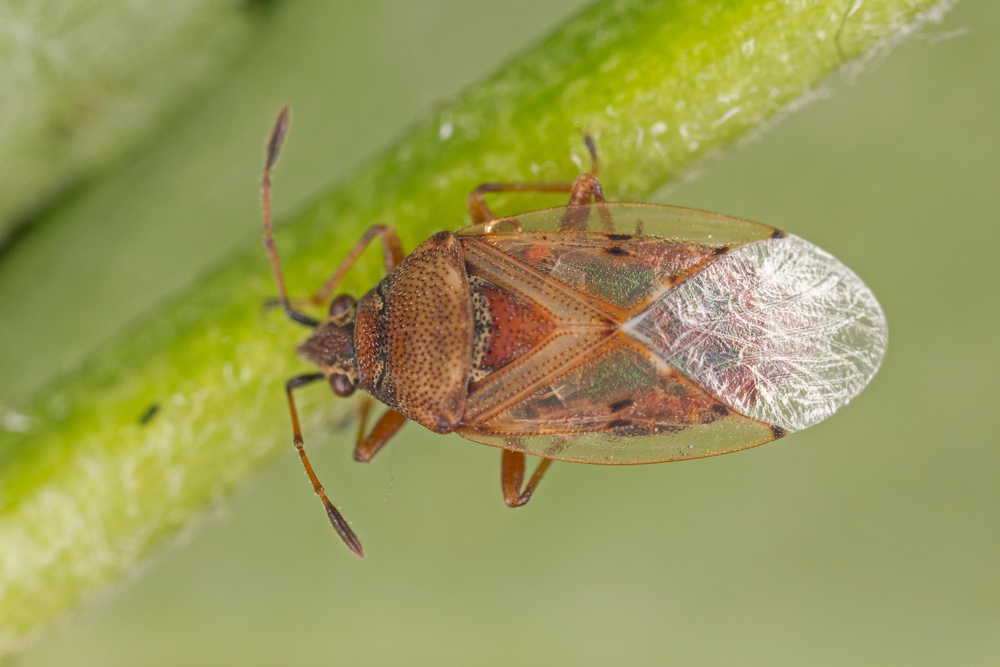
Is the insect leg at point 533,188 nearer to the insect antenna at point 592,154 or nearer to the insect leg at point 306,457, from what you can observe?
the insect antenna at point 592,154

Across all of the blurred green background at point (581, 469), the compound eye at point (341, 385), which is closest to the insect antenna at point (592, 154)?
the blurred green background at point (581, 469)

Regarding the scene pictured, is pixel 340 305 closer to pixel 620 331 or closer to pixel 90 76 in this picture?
pixel 620 331

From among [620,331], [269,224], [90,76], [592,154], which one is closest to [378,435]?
[269,224]

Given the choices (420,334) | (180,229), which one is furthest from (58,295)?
(420,334)

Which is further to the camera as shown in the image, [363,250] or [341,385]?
[341,385]

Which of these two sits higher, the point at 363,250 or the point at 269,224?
the point at 269,224

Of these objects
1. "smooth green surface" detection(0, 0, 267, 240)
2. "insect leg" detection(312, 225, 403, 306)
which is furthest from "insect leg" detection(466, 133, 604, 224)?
"smooth green surface" detection(0, 0, 267, 240)
